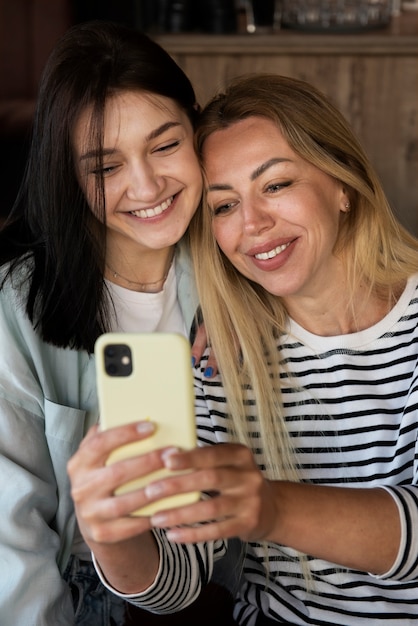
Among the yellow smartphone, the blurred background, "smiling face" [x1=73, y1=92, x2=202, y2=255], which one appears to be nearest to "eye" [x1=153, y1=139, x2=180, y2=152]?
"smiling face" [x1=73, y1=92, x2=202, y2=255]

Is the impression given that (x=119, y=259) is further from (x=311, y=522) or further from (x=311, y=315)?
(x=311, y=522)

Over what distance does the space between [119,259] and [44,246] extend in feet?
0.47

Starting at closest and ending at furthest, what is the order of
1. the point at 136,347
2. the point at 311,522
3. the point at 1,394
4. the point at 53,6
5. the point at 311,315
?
the point at 136,347 < the point at 311,522 < the point at 1,394 < the point at 311,315 < the point at 53,6

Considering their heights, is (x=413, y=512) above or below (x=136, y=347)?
below

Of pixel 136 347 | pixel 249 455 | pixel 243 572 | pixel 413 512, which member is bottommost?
pixel 243 572

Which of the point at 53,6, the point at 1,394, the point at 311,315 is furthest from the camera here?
the point at 53,6

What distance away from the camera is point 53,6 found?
9.91ft

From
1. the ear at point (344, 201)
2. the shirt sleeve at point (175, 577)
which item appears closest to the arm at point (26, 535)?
the shirt sleeve at point (175, 577)

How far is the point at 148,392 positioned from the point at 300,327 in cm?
55

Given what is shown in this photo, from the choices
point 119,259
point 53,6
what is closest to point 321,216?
point 119,259

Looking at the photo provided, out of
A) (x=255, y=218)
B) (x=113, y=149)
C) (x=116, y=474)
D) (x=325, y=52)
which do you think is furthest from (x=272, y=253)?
(x=325, y=52)

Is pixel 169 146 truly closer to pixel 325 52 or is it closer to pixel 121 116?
pixel 121 116

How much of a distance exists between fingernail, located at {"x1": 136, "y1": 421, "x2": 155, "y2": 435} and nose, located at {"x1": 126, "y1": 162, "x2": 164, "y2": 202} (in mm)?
545

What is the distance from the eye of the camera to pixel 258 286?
5.03ft
